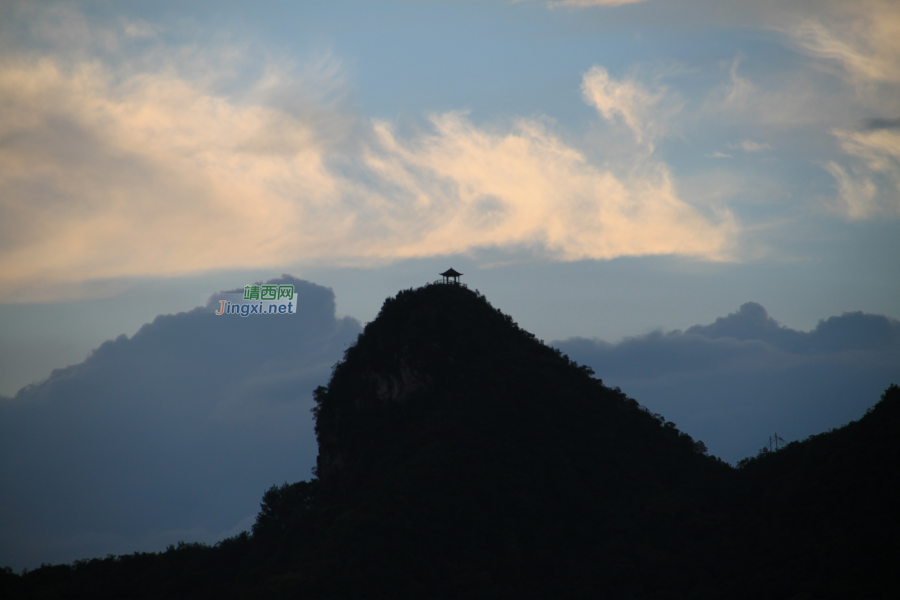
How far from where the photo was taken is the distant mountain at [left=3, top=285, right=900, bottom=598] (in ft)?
208

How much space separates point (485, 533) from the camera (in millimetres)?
71688

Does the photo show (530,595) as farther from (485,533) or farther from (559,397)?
(559,397)

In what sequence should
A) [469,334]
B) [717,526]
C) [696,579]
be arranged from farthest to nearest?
[469,334], [717,526], [696,579]

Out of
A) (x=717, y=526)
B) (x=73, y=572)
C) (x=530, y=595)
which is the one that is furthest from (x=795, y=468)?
(x=73, y=572)

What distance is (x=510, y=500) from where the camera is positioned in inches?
2940

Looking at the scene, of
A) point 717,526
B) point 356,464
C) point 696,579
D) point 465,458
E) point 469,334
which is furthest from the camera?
point 469,334

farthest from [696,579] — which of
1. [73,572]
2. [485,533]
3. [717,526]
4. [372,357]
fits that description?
[73,572]

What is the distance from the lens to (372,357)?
9150cm

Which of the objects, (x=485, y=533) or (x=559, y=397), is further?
(x=559, y=397)

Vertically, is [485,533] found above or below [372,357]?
Result: below

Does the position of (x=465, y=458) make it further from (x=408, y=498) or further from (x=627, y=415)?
(x=627, y=415)

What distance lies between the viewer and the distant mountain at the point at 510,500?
6325 centimetres

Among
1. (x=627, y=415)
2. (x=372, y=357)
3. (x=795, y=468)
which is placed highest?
(x=372, y=357)

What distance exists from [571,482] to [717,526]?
15.6 m
